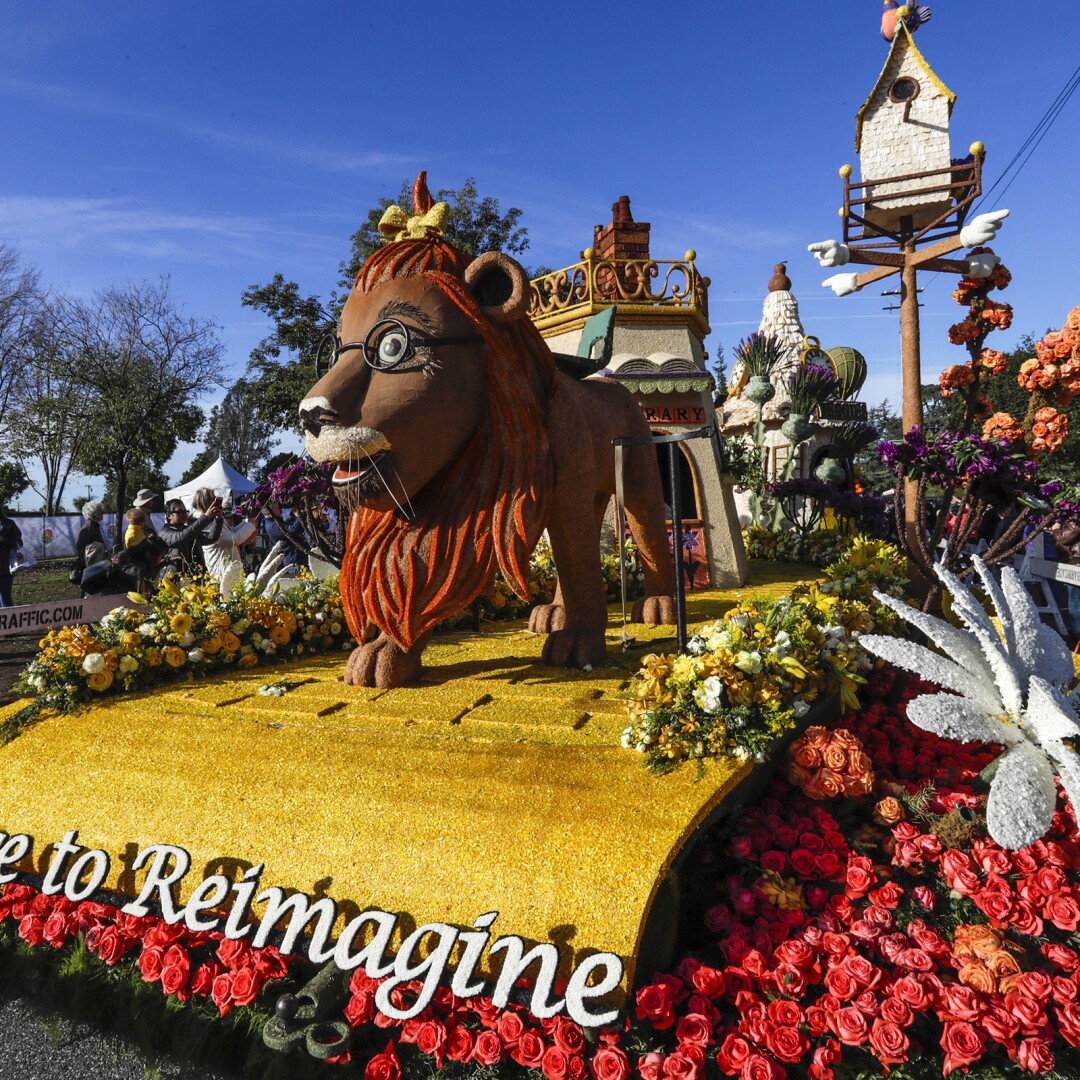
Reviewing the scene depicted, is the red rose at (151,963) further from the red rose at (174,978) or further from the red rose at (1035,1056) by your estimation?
the red rose at (1035,1056)

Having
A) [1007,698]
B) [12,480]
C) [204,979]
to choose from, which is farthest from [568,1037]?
[12,480]

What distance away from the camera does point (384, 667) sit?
325 centimetres

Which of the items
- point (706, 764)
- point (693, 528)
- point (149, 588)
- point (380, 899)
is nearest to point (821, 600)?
point (706, 764)

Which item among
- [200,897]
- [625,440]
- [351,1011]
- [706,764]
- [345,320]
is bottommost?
[351,1011]

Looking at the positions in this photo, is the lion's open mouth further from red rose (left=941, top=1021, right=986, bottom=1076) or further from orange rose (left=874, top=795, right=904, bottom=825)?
red rose (left=941, top=1021, right=986, bottom=1076)

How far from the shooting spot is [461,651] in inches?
161

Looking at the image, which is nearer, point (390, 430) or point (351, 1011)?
point (351, 1011)

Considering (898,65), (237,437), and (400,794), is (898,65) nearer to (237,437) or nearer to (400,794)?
(400,794)

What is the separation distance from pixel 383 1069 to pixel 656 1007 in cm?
65

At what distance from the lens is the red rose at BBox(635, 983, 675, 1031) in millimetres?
1720

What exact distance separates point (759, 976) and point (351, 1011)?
1.01m

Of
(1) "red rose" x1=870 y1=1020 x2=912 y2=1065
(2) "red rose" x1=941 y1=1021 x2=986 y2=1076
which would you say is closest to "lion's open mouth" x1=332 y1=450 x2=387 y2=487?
(1) "red rose" x1=870 y1=1020 x2=912 y2=1065

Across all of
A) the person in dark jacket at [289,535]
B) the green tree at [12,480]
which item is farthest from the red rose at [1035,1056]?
the green tree at [12,480]

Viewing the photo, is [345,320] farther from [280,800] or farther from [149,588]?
[149,588]
